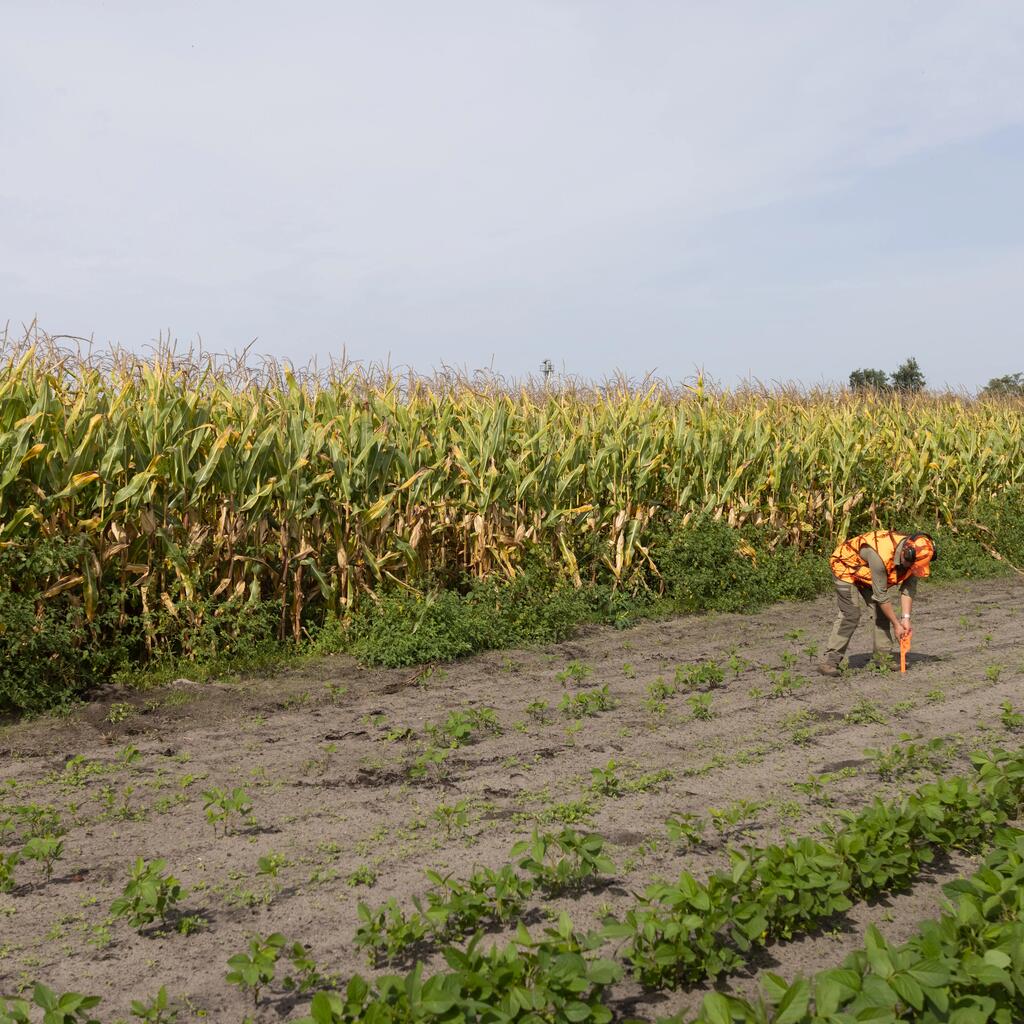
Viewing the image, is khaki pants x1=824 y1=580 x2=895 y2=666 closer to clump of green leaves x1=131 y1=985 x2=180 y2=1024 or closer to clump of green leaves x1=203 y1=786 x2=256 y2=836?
clump of green leaves x1=203 y1=786 x2=256 y2=836

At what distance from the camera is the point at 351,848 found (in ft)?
14.9

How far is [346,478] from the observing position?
8766mm

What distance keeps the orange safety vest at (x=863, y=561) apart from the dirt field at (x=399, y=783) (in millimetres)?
773

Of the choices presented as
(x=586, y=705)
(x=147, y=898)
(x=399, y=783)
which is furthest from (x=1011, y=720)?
(x=147, y=898)

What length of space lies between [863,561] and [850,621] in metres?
0.50

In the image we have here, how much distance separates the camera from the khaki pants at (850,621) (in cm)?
796

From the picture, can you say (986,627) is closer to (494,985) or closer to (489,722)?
(489,722)

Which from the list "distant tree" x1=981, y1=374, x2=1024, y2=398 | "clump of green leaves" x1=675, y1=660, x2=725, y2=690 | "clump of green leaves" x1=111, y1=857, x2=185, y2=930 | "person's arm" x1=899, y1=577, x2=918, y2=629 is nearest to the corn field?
"clump of green leaves" x1=675, y1=660, x2=725, y2=690

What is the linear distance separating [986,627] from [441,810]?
24.1 feet

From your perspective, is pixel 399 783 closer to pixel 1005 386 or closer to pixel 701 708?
pixel 701 708

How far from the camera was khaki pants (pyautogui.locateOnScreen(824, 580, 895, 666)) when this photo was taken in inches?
313

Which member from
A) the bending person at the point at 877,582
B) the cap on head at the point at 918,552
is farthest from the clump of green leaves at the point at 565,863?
the cap on head at the point at 918,552

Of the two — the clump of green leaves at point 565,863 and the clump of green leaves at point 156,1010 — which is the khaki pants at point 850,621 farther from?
the clump of green leaves at point 156,1010

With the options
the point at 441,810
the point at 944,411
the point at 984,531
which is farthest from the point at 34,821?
the point at 944,411
